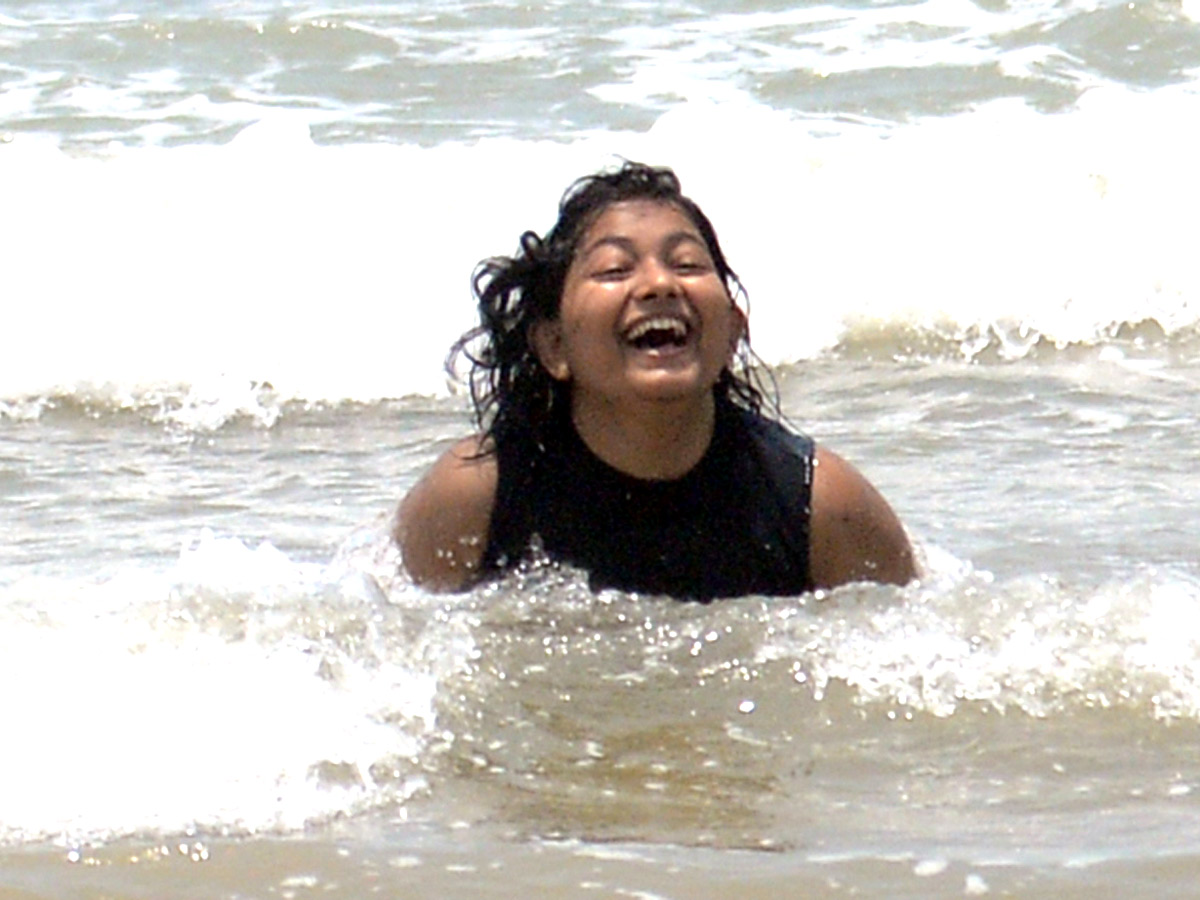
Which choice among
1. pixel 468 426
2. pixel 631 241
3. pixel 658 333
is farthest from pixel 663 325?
pixel 468 426

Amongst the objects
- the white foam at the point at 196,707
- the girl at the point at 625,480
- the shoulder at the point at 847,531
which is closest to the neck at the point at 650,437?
the girl at the point at 625,480

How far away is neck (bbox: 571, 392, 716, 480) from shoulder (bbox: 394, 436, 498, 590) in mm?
196

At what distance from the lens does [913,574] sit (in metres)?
4.36

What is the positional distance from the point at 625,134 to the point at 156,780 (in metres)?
6.66

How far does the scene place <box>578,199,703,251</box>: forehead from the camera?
4.13 meters

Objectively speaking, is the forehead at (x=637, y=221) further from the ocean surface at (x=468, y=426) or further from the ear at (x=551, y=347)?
the ocean surface at (x=468, y=426)

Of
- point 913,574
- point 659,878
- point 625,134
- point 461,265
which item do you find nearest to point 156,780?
point 659,878

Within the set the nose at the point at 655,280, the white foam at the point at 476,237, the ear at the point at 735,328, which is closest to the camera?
the nose at the point at 655,280

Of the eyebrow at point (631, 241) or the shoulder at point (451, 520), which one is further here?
the shoulder at point (451, 520)

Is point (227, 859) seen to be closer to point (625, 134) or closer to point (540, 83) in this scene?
point (625, 134)

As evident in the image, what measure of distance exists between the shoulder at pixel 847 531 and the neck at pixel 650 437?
0.22 metres

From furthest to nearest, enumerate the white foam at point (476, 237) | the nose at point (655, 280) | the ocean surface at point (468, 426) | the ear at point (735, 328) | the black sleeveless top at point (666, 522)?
the white foam at point (476, 237) → the black sleeveless top at point (666, 522) → the ear at point (735, 328) → the nose at point (655, 280) → the ocean surface at point (468, 426)

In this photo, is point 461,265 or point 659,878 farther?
point 461,265

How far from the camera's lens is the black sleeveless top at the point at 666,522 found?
4.27 m
